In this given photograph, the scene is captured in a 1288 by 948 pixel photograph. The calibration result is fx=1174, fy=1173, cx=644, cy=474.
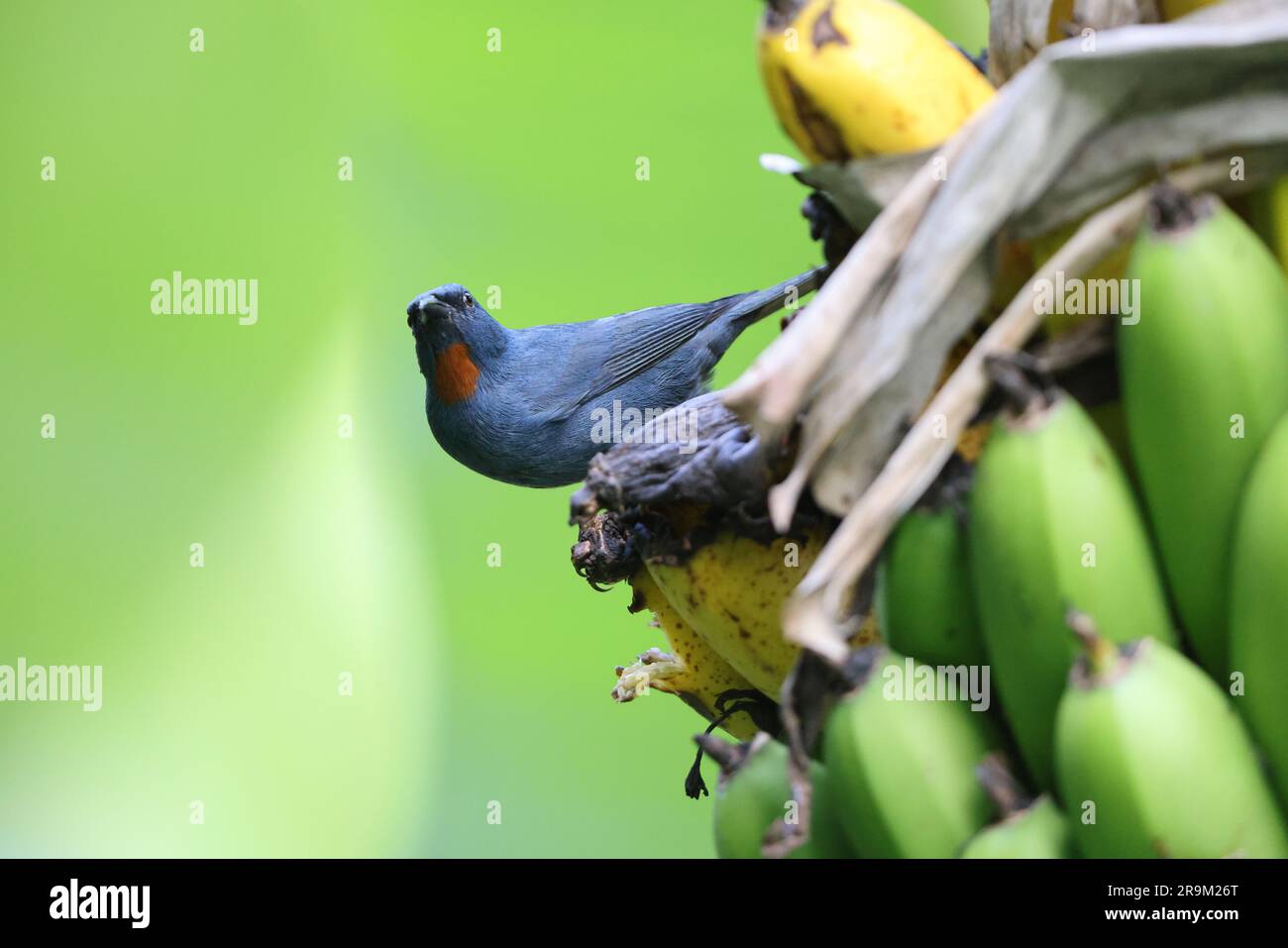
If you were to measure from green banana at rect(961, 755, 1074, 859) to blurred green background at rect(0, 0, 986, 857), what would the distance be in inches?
48.5

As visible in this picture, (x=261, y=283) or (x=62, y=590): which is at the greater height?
(x=261, y=283)

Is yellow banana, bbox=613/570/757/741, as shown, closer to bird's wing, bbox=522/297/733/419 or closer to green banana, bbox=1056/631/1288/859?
green banana, bbox=1056/631/1288/859

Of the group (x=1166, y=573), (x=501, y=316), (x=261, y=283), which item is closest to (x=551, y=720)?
(x=501, y=316)

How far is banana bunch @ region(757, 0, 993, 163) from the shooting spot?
0.55 meters

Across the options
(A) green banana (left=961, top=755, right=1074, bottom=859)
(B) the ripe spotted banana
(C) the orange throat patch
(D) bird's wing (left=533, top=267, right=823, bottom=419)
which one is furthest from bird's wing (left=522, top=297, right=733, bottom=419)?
(A) green banana (left=961, top=755, right=1074, bottom=859)

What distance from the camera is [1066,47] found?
506 mm

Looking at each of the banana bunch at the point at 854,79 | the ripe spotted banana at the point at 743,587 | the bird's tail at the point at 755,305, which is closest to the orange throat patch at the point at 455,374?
the bird's tail at the point at 755,305

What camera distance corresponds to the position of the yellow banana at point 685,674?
2.66ft

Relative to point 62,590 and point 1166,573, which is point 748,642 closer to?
point 1166,573

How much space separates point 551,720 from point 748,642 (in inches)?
41.3

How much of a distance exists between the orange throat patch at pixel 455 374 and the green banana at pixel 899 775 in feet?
3.89

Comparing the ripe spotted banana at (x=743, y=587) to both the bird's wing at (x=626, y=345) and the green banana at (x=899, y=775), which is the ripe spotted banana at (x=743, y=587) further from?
the bird's wing at (x=626, y=345)

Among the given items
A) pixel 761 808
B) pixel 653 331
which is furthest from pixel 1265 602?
pixel 653 331

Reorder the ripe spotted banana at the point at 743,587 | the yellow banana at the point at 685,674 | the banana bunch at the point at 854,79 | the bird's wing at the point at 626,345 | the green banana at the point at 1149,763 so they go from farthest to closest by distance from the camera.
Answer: the bird's wing at the point at 626,345, the yellow banana at the point at 685,674, the ripe spotted banana at the point at 743,587, the banana bunch at the point at 854,79, the green banana at the point at 1149,763
